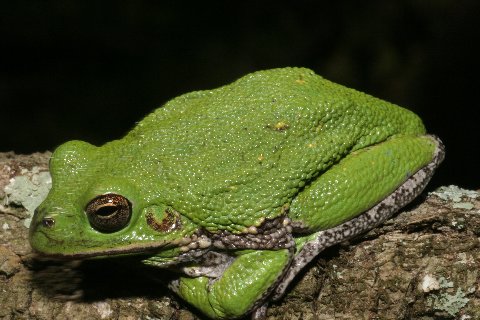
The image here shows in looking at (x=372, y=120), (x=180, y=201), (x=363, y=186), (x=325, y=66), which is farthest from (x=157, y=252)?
(x=325, y=66)

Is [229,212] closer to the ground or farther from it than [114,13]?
closer to the ground

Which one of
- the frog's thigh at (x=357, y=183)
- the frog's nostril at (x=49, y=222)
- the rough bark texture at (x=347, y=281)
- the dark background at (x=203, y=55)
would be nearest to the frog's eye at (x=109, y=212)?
the frog's nostril at (x=49, y=222)

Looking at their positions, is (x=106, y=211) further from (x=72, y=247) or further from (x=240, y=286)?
(x=240, y=286)

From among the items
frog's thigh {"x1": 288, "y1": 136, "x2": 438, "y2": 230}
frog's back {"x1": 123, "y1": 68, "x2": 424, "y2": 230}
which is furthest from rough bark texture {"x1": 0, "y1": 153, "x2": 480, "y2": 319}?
frog's back {"x1": 123, "y1": 68, "x2": 424, "y2": 230}

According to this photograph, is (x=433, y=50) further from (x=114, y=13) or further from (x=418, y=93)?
(x=114, y=13)

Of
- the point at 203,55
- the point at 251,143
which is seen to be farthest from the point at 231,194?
the point at 203,55

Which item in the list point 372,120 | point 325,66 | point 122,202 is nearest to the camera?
point 122,202
